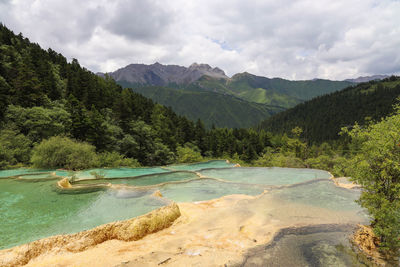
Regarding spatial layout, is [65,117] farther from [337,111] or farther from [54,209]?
[337,111]

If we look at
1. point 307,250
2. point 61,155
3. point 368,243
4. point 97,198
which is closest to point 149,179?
point 97,198

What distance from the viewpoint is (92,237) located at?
23.1ft

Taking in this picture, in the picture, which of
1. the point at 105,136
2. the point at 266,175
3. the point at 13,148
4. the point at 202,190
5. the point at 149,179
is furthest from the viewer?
the point at 105,136

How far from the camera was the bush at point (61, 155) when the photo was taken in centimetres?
1938

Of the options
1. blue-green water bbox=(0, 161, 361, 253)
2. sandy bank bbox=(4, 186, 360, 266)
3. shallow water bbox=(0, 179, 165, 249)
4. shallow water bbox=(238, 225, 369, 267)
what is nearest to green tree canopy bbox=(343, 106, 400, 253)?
shallow water bbox=(238, 225, 369, 267)

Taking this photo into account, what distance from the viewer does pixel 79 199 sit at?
36.2 ft

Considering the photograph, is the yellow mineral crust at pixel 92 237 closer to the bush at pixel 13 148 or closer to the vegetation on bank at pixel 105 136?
the vegetation on bank at pixel 105 136

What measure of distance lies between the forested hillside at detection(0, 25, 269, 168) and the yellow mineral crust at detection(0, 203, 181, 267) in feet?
54.0

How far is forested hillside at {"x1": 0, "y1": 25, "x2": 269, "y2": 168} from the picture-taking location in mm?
23406

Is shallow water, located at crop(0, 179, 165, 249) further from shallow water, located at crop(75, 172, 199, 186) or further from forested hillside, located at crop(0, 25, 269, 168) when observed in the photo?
forested hillside, located at crop(0, 25, 269, 168)

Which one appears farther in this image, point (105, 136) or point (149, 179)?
point (105, 136)

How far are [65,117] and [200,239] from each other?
2767cm

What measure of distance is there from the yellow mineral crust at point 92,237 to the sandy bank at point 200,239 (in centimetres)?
3

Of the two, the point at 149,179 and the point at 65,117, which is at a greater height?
the point at 65,117
